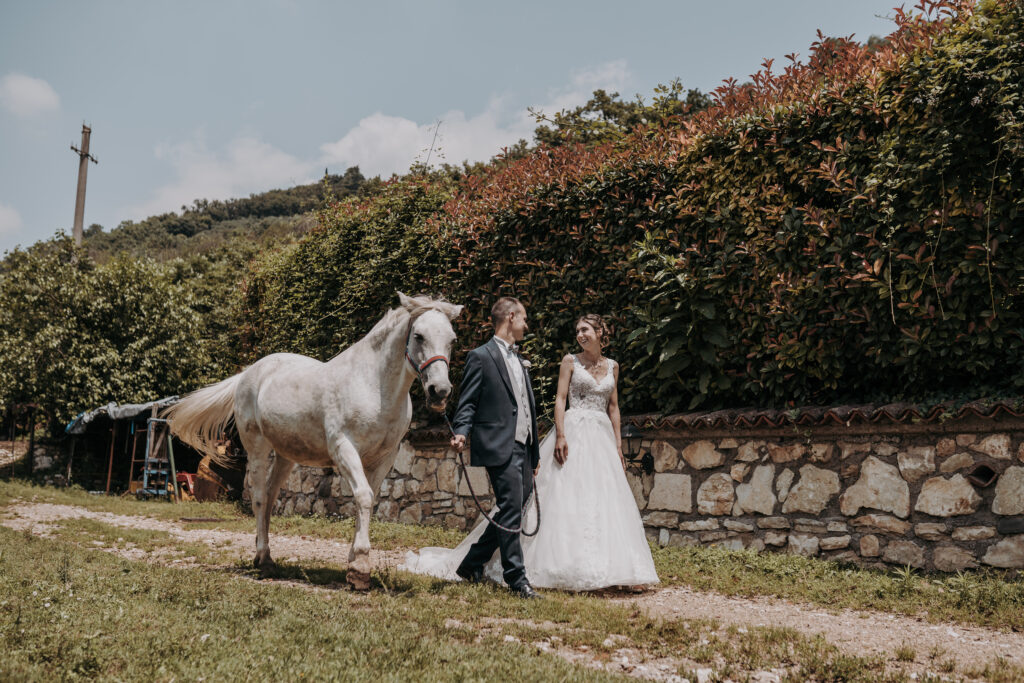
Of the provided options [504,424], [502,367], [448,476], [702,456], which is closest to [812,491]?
[702,456]

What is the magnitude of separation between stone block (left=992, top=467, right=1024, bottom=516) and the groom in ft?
11.6

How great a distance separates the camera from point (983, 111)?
557 cm

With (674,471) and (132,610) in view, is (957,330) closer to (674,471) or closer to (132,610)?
(674,471)

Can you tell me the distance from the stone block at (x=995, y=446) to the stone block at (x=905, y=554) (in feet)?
3.00

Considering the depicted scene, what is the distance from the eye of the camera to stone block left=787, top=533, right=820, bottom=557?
21.2ft

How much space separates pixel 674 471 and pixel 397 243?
588cm

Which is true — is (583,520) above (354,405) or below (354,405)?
below

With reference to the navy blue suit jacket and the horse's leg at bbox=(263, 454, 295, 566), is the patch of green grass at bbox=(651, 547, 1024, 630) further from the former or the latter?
the horse's leg at bbox=(263, 454, 295, 566)

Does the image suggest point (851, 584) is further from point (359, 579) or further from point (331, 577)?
point (331, 577)

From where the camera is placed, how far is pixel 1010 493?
5512 mm

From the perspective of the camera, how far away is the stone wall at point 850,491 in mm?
5613

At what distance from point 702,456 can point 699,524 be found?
2.19 feet

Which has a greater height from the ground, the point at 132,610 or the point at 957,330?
the point at 957,330

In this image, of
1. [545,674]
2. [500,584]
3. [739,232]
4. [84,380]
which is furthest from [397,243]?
[84,380]
